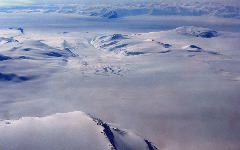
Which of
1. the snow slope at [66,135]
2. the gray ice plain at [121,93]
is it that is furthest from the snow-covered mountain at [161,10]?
the snow slope at [66,135]

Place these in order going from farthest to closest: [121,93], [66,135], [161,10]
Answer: [161,10], [121,93], [66,135]

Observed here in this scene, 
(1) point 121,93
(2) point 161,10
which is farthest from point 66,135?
(2) point 161,10

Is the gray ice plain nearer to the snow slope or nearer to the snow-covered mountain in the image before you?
the snow slope

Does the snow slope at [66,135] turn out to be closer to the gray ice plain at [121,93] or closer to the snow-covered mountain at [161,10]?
the gray ice plain at [121,93]

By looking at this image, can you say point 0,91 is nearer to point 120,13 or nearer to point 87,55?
point 87,55

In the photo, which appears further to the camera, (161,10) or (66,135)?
(161,10)

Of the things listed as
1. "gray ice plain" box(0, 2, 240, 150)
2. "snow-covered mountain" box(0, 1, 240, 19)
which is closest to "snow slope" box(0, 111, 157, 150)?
"gray ice plain" box(0, 2, 240, 150)

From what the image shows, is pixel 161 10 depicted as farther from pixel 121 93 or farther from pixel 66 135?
pixel 66 135

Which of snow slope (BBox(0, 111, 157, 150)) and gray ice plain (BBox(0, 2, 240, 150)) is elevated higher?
snow slope (BBox(0, 111, 157, 150))
